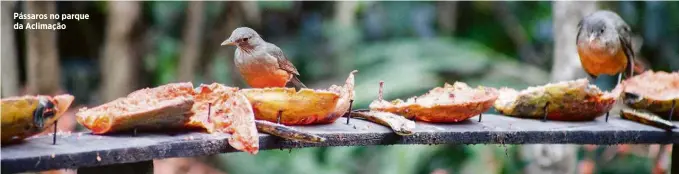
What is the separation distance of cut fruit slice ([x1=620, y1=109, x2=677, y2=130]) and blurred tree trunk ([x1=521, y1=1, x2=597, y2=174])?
7.44 feet

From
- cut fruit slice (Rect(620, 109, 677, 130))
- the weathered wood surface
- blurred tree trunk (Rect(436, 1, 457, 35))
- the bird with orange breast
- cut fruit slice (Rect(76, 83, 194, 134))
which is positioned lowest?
the weathered wood surface

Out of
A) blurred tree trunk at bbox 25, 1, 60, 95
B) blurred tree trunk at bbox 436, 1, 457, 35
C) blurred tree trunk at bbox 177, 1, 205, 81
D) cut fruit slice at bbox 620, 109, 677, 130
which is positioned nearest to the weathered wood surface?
cut fruit slice at bbox 620, 109, 677, 130

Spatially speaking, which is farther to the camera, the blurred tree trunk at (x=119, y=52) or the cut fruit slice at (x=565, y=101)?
the blurred tree trunk at (x=119, y=52)

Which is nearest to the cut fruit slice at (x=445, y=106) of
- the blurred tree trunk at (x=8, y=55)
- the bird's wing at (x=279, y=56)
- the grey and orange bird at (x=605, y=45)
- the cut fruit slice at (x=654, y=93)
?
the bird's wing at (x=279, y=56)

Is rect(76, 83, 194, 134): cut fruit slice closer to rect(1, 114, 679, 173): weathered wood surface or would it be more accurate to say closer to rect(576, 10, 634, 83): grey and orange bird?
rect(1, 114, 679, 173): weathered wood surface

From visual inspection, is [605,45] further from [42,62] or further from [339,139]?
[42,62]

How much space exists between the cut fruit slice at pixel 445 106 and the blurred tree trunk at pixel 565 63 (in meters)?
2.76

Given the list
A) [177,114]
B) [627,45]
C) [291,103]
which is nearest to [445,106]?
[291,103]

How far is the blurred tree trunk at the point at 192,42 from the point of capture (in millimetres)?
8352

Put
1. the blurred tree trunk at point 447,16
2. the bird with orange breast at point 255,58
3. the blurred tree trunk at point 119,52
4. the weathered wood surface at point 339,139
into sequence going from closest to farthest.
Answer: the weathered wood surface at point 339,139 → the bird with orange breast at point 255,58 → the blurred tree trunk at point 119,52 → the blurred tree trunk at point 447,16

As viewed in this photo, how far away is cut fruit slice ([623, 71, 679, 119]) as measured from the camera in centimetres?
396

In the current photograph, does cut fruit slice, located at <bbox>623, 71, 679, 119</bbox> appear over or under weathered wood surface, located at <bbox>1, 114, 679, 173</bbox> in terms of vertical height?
over

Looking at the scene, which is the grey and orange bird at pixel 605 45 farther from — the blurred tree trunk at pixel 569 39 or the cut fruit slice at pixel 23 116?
the cut fruit slice at pixel 23 116

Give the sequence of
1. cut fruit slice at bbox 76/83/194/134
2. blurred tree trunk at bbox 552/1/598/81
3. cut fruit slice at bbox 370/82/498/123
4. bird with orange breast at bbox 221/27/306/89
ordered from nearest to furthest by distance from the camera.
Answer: cut fruit slice at bbox 76/83/194/134 → cut fruit slice at bbox 370/82/498/123 → bird with orange breast at bbox 221/27/306/89 → blurred tree trunk at bbox 552/1/598/81
